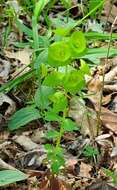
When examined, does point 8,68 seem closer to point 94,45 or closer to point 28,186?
point 94,45

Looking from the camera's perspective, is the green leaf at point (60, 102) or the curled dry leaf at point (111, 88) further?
the curled dry leaf at point (111, 88)

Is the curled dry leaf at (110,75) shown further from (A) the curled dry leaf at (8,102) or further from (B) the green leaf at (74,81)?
(B) the green leaf at (74,81)

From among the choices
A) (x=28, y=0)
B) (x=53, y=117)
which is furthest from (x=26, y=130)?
(x=28, y=0)

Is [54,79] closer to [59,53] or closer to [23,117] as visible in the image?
[59,53]

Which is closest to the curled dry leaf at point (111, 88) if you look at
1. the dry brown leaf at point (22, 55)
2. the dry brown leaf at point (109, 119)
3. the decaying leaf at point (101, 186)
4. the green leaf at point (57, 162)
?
the dry brown leaf at point (109, 119)

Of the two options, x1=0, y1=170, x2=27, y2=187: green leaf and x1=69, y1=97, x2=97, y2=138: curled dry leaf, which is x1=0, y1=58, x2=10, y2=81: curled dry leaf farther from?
x1=0, y1=170, x2=27, y2=187: green leaf
